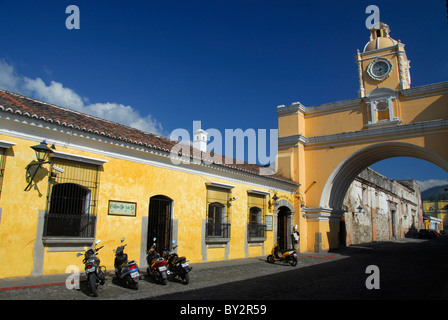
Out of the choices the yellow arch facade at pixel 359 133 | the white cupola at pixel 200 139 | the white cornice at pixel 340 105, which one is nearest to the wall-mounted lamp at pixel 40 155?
the white cupola at pixel 200 139

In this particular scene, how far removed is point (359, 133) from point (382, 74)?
374cm

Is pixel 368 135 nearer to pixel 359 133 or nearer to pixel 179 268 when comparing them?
pixel 359 133

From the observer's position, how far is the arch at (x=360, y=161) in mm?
17922

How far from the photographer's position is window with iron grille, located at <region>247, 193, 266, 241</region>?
53.4 ft

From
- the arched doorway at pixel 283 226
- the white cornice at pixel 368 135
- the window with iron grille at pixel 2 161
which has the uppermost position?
the white cornice at pixel 368 135

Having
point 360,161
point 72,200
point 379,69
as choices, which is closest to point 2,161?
point 72,200

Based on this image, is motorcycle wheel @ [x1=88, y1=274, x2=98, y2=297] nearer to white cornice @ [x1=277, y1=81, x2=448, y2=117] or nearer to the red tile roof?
the red tile roof

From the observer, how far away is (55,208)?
9.54 metres

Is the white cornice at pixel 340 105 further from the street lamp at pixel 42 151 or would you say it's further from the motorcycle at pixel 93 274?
the motorcycle at pixel 93 274

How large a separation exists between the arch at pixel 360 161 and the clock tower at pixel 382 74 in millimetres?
1424

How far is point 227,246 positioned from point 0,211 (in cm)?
869

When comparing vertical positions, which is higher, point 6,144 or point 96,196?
point 6,144

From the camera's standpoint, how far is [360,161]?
20.5 m
